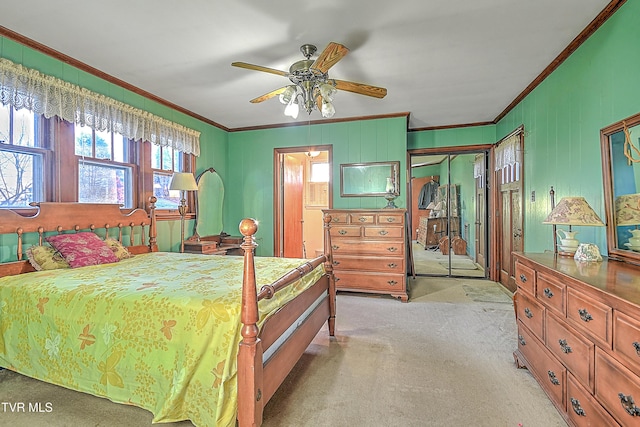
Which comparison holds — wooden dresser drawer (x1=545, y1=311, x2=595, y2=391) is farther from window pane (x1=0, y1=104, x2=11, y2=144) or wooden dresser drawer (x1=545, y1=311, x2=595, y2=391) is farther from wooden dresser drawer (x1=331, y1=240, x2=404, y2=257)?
window pane (x1=0, y1=104, x2=11, y2=144)

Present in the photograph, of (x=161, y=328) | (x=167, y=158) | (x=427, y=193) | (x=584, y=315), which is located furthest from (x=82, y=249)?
(x=427, y=193)

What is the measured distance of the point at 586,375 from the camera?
4.95 feet

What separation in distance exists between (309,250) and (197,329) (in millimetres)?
5212

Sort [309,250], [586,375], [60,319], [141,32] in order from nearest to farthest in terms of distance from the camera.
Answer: [586,375] < [60,319] < [141,32] < [309,250]

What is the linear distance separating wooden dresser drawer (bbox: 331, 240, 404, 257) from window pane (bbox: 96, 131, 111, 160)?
9.71 feet

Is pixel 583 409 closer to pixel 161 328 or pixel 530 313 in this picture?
pixel 530 313

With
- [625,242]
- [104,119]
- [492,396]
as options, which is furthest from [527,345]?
[104,119]

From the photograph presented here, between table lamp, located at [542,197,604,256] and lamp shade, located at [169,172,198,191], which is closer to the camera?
table lamp, located at [542,197,604,256]

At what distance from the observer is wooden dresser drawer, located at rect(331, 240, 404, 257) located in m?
4.09

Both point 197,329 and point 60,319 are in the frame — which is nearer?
point 197,329

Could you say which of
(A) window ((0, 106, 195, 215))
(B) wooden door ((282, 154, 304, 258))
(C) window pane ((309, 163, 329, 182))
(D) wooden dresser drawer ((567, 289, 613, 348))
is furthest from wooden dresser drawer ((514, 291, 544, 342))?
(C) window pane ((309, 163, 329, 182))

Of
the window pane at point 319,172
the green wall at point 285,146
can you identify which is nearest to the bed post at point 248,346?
the green wall at point 285,146

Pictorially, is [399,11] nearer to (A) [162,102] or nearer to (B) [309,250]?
(A) [162,102]

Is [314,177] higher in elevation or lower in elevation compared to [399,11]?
lower
